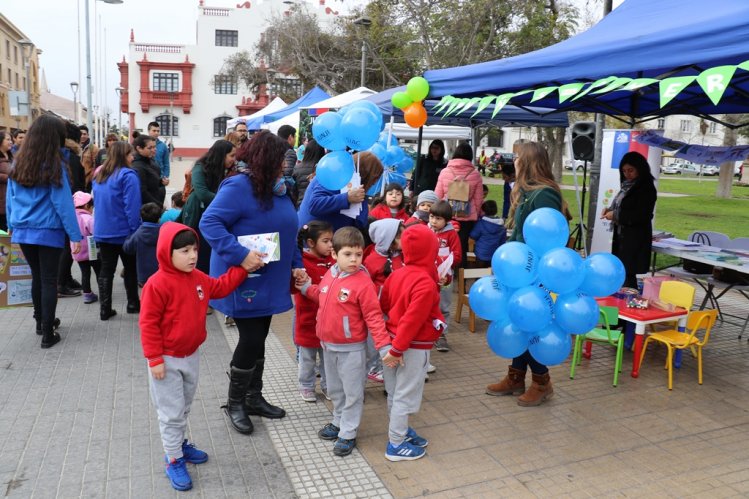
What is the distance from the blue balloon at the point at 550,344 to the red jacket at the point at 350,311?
1.24m

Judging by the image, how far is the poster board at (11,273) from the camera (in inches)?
226

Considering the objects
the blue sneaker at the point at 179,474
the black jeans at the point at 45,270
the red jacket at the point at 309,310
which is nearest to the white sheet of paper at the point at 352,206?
the red jacket at the point at 309,310

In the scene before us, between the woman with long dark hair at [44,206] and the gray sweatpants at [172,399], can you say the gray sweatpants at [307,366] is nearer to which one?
the gray sweatpants at [172,399]

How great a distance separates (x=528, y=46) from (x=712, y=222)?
751 cm

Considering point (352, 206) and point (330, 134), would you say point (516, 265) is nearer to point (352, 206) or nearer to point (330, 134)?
point (352, 206)

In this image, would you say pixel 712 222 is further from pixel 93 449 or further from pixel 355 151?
pixel 93 449

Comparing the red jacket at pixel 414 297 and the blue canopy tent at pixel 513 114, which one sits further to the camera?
the blue canopy tent at pixel 513 114

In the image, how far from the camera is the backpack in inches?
263

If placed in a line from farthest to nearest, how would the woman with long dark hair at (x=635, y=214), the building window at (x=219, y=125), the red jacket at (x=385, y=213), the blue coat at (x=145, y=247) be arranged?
the building window at (x=219, y=125) < the woman with long dark hair at (x=635, y=214) < the blue coat at (x=145, y=247) < the red jacket at (x=385, y=213)

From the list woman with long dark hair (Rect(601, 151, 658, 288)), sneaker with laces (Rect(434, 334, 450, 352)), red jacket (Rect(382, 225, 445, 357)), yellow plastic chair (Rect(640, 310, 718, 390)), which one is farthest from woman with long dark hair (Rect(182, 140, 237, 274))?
yellow plastic chair (Rect(640, 310, 718, 390))

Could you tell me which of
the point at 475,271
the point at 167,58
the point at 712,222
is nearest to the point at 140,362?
the point at 475,271

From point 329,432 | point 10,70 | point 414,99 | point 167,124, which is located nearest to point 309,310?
point 329,432

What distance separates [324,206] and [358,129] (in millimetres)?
733

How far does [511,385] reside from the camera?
457cm
